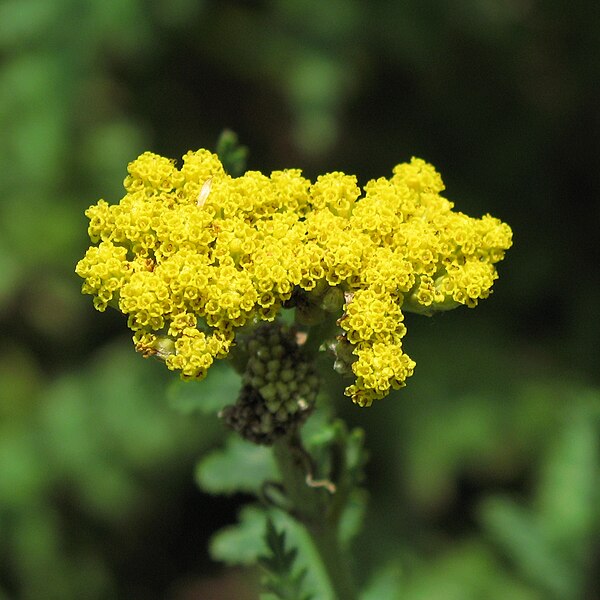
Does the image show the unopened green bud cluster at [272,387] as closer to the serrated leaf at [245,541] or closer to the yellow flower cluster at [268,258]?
the yellow flower cluster at [268,258]

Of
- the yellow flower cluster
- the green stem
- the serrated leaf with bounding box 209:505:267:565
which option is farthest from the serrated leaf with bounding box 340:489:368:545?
the yellow flower cluster

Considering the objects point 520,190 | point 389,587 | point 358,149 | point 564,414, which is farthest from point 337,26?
point 389,587

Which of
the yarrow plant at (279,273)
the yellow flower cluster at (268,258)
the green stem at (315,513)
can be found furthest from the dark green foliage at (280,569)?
the yellow flower cluster at (268,258)

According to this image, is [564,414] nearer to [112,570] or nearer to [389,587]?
[389,587]

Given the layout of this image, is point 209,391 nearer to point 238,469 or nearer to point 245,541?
point 238,469

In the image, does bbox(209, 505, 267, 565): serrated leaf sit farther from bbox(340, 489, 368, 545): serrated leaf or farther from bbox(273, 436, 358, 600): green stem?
bbox(273, 436, 358, 600): green stem

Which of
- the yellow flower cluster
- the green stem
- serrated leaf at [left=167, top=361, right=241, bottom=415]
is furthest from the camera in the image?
serrated leaf at [left=167, top=361, right=241, bottom=415]
